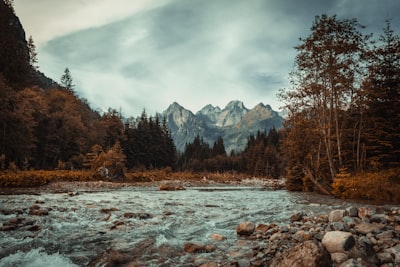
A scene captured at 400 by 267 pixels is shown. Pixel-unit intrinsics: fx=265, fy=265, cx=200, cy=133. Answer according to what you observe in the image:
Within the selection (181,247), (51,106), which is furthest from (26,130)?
(181,247)

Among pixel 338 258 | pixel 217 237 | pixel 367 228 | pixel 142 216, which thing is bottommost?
pixel 142 216

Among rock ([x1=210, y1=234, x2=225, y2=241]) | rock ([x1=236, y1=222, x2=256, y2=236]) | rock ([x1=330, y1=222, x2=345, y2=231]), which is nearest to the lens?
rock ([x1=330, y1=222, x2=345, y2=231])

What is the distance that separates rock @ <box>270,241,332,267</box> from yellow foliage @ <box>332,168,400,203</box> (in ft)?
34.0

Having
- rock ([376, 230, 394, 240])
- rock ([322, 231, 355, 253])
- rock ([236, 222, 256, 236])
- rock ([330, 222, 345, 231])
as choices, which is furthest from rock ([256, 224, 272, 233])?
rock ([376, 230, 394, 240])

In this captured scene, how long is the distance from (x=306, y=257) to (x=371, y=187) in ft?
38.1

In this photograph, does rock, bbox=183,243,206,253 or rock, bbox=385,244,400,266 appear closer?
rock, bbox=385,244,400,266

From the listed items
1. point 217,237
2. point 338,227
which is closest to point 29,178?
point 217,237

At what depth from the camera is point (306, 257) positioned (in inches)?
140

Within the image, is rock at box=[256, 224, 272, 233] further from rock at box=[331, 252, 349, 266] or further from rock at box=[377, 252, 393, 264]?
rock at box=[377, 252, 393, 264]

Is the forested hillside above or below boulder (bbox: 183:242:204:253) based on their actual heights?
above

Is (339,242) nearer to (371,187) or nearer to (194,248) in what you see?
(194,248)

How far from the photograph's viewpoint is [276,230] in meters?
5.89

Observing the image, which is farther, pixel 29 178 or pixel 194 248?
pixel 29 178

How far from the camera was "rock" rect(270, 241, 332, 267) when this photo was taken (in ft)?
11.4
